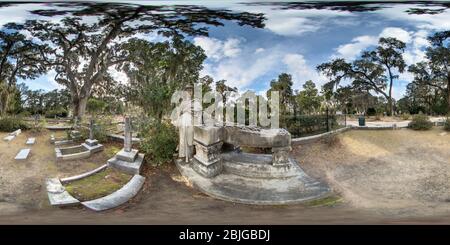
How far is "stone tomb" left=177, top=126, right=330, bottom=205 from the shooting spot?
2.04m

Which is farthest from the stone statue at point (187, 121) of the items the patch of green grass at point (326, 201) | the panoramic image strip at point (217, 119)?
the patch of green grass at point (326, 201)

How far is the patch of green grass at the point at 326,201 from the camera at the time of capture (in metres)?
2.07

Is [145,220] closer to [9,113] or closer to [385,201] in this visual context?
[9,113]

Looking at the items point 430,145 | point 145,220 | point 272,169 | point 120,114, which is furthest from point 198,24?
point 430,145

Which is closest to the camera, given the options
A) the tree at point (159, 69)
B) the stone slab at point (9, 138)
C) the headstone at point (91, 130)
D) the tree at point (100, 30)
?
the tree at point (159, 69)

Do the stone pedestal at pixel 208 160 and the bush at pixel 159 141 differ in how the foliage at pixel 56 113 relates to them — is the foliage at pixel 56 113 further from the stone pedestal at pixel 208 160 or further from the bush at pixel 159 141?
the stone pedestal at pixel 208 160

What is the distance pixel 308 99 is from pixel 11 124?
1927mm

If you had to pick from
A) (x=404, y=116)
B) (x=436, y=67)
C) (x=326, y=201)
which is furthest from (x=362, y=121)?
(x=436, y=67)

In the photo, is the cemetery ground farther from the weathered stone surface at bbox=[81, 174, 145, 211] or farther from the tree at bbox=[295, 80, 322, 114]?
the tree at bbox=[295, 80, 322, 114]

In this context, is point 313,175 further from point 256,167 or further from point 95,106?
point 95,106

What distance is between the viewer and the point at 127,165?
215 centimetres

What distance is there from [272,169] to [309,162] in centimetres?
24

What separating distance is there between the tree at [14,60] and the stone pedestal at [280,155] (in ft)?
5.00

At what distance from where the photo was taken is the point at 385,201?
7.27 ft
